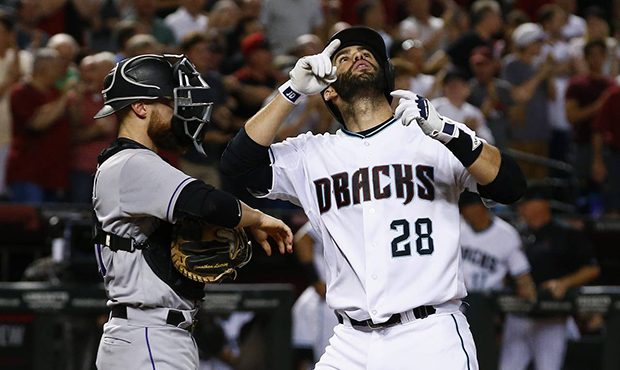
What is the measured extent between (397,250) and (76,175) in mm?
5003

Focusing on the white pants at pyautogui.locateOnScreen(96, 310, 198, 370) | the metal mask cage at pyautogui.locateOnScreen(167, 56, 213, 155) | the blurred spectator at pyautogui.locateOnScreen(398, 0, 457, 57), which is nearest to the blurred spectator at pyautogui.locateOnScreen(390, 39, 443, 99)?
the blurred spectator at pyautogui.locateOnScreen(398, 0, 457, 57)

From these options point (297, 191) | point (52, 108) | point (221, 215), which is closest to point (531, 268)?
point (52, 108)

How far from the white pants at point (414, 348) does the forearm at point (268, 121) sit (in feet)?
2.68

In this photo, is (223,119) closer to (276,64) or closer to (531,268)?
(276,64)

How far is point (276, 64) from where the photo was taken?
10.3 metres

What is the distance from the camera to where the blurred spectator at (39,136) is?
8.69 m

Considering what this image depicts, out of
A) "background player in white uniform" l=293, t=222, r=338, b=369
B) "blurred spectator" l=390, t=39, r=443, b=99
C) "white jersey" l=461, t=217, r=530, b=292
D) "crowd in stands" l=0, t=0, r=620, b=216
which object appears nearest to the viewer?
"background player in white uniform" l=293, t=222, r=338, b=369

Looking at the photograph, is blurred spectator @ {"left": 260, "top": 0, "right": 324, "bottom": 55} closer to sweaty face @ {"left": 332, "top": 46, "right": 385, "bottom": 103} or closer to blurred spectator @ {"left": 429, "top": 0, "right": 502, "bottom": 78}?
blurred spectator @ {"left": 429, "top": 0, "right": 502, "bottom": 78}

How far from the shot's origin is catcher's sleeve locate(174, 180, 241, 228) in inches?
160

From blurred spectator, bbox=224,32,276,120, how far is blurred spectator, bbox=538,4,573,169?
293 cm

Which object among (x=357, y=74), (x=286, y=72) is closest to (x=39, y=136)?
(x=286, y=72)

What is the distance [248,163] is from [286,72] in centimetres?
534

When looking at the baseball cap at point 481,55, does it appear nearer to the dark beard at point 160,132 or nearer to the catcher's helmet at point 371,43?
the catcher's helmet at point 371,43

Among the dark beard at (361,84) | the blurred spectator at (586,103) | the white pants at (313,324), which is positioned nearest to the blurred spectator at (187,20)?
the blurred spectator at (586,103)
